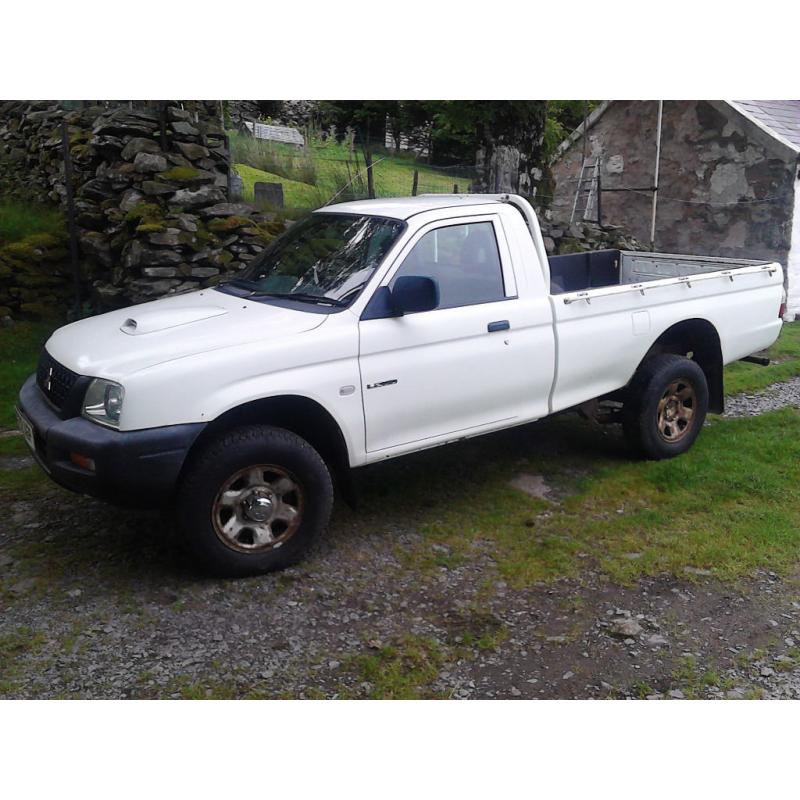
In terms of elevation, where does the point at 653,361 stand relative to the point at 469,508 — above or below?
above

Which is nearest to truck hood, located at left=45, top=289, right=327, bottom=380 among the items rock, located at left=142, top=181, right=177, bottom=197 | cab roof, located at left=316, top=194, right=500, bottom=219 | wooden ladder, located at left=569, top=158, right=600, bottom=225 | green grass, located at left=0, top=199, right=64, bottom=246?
cab roof, located at left=316, top=194, right=500, bottom=219

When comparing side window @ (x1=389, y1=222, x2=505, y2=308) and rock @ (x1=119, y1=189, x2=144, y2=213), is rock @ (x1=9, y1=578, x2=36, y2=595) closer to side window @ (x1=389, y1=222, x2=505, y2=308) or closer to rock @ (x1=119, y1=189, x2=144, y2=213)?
side window @ (x1=389, y1=222, x2=505, y2=308)

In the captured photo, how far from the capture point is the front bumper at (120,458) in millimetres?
4203

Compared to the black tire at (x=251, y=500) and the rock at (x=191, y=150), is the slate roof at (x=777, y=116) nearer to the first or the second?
the rock at (x=191, y=150)

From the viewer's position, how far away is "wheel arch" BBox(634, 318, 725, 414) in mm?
6637

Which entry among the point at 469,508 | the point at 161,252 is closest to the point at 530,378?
the point at 469,508

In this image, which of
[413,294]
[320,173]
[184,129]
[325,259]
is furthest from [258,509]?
[320,173]

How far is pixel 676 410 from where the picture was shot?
21.9 feet

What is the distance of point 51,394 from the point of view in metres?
4.78

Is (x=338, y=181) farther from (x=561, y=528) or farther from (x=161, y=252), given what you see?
(x=561, y=528)

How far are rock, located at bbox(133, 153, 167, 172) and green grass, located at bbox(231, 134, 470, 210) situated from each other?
157cm

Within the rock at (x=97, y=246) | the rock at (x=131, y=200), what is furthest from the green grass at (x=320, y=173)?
the rock at (x=97, y=246)

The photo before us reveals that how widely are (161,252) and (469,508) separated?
4.81 m

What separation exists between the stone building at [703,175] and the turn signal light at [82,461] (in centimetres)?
936
